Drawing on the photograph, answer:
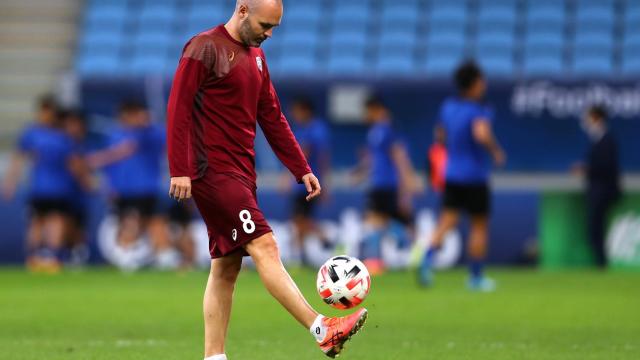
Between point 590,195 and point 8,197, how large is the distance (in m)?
8.57

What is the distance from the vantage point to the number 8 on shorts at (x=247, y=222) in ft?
21.7

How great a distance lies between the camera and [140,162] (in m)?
19.3

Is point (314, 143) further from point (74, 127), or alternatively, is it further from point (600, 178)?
point (600, 178)

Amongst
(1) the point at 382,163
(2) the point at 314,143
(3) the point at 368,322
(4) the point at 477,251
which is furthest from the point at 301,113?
(3) the point at 368,322

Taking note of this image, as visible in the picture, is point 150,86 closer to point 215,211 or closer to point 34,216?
point 34,216

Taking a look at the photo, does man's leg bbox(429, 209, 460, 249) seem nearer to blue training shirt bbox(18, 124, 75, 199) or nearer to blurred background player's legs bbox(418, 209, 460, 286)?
blurred background player's legs bbox(418, 209, 460, 286)

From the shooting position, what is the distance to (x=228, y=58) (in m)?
6.70

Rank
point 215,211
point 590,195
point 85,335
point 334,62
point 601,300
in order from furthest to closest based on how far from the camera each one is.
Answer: point 334,62 < point 590,195 < point 601,300 < point 85,335 < point 215,211

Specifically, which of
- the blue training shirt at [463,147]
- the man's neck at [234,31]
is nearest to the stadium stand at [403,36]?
the blue training shirt at [463,147]

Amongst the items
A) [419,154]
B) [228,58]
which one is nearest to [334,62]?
[419,154]

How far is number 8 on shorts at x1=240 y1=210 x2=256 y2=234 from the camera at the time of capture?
6621 mm

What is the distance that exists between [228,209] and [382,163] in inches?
468

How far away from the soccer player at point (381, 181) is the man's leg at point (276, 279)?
11.1 metres

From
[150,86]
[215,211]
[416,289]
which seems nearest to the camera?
[215,211]
